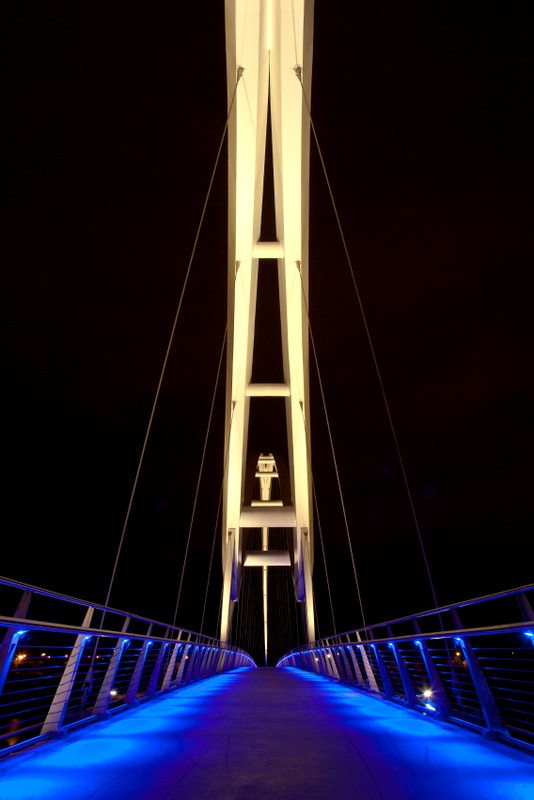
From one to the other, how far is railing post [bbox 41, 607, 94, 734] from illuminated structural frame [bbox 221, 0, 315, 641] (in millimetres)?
8105

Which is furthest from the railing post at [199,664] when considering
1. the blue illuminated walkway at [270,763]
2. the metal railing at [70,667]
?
the blue illuminated walkway at [270,763]

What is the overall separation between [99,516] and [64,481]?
3.67 meters

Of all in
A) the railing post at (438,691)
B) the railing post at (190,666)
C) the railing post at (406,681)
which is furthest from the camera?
the railing post at (190,666)

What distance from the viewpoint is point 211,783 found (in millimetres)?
2871

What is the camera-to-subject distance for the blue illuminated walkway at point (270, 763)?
2.70m

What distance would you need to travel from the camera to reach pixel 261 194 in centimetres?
1202

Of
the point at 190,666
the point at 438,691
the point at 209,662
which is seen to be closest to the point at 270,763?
the point at 438,691

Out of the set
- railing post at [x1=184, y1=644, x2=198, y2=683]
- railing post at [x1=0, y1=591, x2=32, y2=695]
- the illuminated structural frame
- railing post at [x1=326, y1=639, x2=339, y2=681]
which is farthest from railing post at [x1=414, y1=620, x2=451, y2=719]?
the illuminated structural frame

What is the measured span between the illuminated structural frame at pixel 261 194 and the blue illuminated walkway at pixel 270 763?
8473 mm

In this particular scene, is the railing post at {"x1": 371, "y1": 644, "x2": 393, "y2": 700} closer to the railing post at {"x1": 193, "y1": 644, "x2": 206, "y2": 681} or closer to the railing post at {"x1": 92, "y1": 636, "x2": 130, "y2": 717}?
the railing post at {"x1": 92, "y1": 636, "x2": 130, "y2": 717}

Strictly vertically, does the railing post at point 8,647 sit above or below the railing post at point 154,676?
below

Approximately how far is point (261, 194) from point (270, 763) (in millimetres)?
→ 10529

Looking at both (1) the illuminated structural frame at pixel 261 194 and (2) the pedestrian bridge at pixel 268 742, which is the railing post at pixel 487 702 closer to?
(2) the pedestrian bridge at pixel 268 742

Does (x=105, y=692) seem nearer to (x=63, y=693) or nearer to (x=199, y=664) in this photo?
(x=63, y=693)
